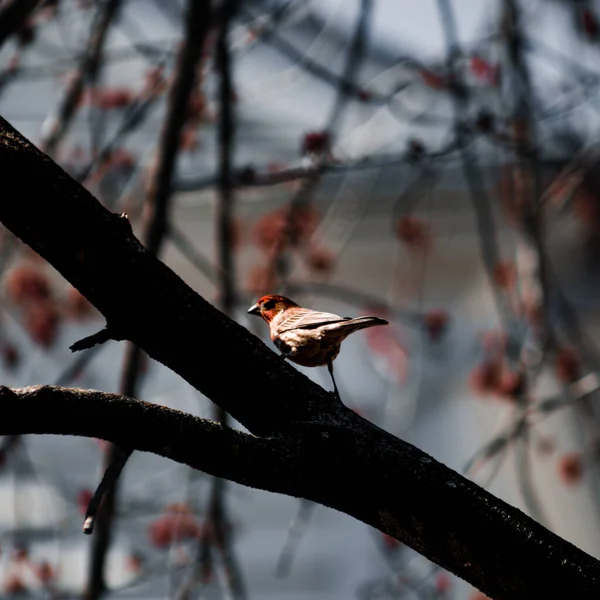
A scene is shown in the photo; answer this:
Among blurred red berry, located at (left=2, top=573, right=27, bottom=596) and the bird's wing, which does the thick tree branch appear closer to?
the bird's wing

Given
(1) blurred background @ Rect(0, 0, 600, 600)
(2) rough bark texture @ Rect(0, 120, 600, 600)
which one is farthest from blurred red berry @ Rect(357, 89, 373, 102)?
(2) rough bark texture @ Rect(0, 120, 600, 600)

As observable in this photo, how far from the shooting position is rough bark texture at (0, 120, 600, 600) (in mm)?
1604

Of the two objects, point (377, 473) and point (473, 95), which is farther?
point (473, 95)

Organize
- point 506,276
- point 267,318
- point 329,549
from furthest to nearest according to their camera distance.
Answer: point 329,549
point 506,276
point 267,318

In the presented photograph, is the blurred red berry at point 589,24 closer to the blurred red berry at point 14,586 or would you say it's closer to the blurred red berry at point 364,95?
the blurred red berry at point 364,95

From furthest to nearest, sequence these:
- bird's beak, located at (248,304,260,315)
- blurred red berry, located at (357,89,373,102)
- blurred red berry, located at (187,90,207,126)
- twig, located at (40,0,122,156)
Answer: blurred red berry, located at (187,90,207,126) → blurred red berry, located at (357,89,373,102) → twig, located at (40,0,122,156) → bird's beak, located at (248,304,260,315)

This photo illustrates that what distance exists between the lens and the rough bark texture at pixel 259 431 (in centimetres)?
160

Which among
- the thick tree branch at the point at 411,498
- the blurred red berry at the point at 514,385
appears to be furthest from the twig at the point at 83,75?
the thick tree branch at the point at 411,498

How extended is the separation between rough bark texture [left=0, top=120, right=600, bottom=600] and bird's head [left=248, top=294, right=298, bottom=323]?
159 centimetres

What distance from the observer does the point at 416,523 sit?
166 centimetres

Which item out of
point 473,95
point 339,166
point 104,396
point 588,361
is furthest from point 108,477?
point 473,95

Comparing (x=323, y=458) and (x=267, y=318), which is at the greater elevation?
(x=267, y=318)

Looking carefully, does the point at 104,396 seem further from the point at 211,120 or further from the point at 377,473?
the point at 211,120

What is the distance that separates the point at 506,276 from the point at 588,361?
104cm
